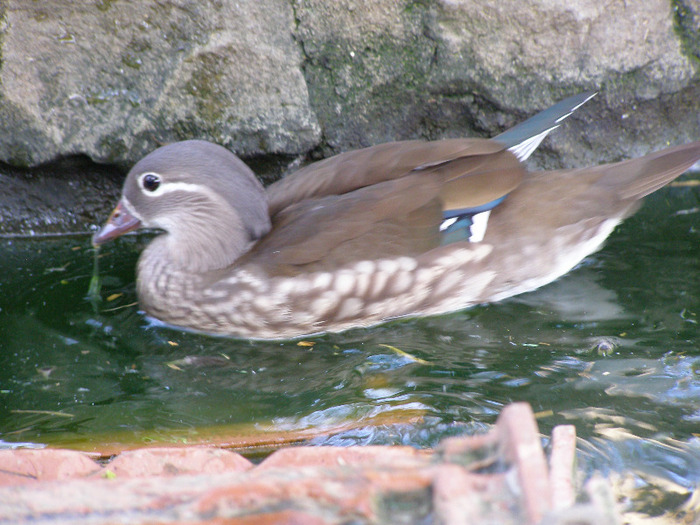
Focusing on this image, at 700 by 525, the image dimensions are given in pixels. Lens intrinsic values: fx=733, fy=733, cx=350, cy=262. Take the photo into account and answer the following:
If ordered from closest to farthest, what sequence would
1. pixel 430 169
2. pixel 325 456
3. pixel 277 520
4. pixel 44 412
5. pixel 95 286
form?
pixel 277 520, pixel 325 456, pixel 44 412, pixel 430 169, pixel 95 286

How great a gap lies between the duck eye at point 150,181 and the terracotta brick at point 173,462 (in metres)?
1.31

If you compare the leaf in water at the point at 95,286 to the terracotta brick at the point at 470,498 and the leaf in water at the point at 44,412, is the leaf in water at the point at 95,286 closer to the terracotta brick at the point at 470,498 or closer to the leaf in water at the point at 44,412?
the leaf in water at the point at 44,412

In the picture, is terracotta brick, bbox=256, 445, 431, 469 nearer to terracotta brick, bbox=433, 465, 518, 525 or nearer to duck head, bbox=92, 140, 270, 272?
terracotta brick, bbox=433, 465, 518, 525

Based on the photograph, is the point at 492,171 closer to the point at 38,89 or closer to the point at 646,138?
the point at 646,138

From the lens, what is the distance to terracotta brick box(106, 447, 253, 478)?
67.6 inches

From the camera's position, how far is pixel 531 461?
1160 millimetres

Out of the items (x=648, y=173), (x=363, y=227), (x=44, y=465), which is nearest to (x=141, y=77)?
(x=363, y=227)

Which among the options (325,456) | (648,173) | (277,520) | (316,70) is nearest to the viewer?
(277,520)

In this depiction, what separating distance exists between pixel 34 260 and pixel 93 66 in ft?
3.01

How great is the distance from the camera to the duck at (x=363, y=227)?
2.70 meters

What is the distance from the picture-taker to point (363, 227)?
267cm

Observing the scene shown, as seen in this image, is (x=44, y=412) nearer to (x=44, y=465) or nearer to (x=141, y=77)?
(x=44, y=465)

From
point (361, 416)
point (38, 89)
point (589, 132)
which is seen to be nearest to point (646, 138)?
point (589, 132)

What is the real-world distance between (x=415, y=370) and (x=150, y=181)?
49.0 inches
